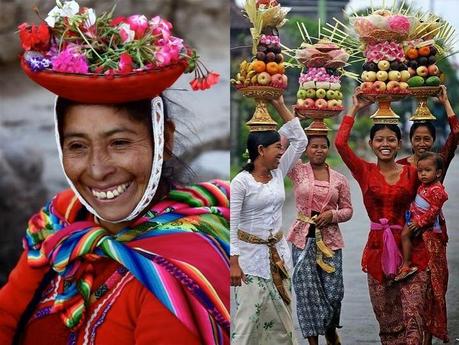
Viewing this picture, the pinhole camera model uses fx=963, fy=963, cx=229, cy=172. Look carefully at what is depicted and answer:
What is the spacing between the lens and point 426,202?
4.33 m

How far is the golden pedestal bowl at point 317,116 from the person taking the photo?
14.6 ft

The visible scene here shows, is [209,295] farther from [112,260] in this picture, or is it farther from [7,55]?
[7,55]

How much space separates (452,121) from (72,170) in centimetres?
172

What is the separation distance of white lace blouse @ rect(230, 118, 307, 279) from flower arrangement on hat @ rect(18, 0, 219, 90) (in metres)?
0.69

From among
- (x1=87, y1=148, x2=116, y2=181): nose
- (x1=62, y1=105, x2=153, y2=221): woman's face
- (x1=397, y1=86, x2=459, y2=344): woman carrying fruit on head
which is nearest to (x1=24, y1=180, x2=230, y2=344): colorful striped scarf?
(x1=62, y1=105, x2=153, y2=221): woman's face

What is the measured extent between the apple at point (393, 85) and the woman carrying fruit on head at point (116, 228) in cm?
93

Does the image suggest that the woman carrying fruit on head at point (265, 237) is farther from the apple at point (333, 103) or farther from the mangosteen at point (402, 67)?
the mangosteen at point (402, 67)

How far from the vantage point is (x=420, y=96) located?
440 centimetres

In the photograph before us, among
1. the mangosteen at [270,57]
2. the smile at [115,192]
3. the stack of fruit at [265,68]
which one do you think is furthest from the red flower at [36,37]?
the mangosteen at [270,57]

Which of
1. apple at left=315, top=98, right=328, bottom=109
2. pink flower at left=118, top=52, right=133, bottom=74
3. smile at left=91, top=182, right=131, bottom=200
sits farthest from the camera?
apple at left=315, top=98, right=328, bottom=109

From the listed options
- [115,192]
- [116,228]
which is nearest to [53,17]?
[115,192]

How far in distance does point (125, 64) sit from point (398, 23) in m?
1.29

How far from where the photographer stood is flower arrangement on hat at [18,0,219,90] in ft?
12.7

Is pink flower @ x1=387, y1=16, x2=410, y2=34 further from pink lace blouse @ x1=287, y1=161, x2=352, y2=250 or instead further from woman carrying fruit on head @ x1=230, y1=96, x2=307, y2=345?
pink lace blouse @ x1=287, y1=161, x2=352, y2=250
